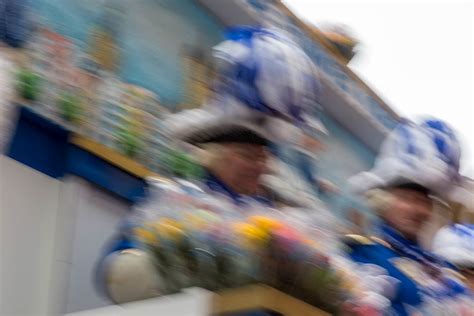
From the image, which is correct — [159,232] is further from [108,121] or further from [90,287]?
[108,121]

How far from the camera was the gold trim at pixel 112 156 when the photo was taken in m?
2.22

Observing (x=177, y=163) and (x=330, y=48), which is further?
(x=330, y=48)

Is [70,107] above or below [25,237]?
above

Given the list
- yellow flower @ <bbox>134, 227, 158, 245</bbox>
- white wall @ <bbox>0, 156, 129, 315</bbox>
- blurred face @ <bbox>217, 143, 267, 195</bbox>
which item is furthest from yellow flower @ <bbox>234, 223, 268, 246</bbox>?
white wall @ <bbox>0, 156, 129, 315</bbox>

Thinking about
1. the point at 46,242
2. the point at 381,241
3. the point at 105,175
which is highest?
the point at 381,241

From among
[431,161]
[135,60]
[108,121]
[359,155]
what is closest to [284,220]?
[431,161]

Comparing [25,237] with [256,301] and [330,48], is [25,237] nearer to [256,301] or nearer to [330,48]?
[256,301]

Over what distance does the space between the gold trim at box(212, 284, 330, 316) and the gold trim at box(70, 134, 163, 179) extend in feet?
2.70

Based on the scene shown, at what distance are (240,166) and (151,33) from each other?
0.84m

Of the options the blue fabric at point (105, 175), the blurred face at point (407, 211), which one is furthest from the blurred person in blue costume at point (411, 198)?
the blue fabric at point (105, 175)

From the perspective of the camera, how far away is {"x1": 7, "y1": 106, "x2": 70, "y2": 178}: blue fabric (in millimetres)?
2088

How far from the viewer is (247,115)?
1.76m

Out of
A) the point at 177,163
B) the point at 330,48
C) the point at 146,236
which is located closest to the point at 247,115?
the point at 146,236

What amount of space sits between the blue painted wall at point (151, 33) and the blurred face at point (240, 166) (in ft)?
2.01
